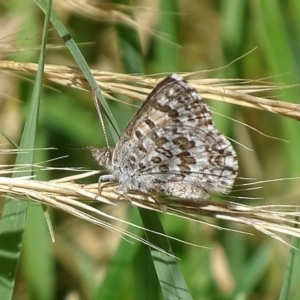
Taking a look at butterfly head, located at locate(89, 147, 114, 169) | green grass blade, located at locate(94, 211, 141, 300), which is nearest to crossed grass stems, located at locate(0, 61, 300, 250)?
butterfly head, located at locate(89, 147, 114, 169)

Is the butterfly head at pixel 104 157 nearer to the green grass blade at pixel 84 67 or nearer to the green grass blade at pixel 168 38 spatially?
the green grass blade at pixel 84 67

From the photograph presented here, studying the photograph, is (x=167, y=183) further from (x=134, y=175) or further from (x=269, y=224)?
(x=269, y=224)

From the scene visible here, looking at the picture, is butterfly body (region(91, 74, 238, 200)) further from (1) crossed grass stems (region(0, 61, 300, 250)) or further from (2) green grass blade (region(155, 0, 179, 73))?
(2) green grass blade (region(155, 0, 179, 73))

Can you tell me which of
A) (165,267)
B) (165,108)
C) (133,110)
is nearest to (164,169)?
(165,108)

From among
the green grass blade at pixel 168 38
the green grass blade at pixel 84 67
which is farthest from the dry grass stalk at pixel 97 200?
the green grass blade at pixel 168 38

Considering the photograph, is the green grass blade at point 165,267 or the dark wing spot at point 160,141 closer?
the green grass blade at point 165,267

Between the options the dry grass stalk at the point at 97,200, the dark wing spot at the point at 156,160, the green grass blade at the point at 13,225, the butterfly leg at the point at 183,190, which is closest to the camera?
the dry grass stalk at the point at 97,200
